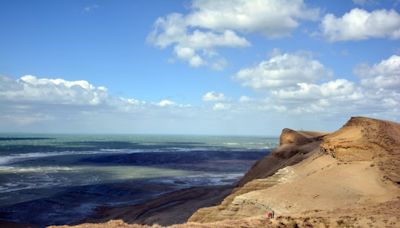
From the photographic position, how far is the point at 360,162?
17.1 meters

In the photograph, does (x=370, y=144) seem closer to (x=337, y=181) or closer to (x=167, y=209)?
(x=337, y=181)

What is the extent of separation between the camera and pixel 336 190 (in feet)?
48.6

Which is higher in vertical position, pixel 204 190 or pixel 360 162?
pixel 360 162

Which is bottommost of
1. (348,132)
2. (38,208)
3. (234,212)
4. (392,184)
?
(38,208)

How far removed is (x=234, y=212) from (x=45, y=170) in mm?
47648

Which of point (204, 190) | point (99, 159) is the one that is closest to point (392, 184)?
point (204, 190)

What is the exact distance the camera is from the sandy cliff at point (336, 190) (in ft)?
38.0

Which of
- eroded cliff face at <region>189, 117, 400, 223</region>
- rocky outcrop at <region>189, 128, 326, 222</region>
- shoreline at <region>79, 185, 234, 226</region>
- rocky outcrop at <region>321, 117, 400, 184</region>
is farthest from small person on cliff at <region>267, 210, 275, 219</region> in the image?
shoreline at <region>79, 185, 234, 226</region>

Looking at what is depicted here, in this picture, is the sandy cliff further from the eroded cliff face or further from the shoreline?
the shoreline

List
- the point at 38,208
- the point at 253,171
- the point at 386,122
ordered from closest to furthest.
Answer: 1. the point at 386,122
2. the point at 253,171
3. the point at 38,208

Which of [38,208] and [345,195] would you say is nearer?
[345,195]

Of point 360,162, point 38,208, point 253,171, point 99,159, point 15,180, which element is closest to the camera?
point 360,162

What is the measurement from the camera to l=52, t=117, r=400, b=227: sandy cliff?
11.6 m

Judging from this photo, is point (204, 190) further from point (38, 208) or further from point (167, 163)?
point (167, 163)
